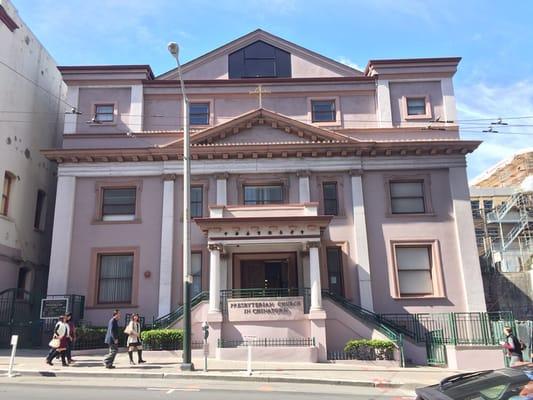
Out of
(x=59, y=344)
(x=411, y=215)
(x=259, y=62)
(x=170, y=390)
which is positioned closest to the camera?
(x=170, y=390)

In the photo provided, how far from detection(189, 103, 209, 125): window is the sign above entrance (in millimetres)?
10382

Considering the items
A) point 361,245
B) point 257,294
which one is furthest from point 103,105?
point 361,245

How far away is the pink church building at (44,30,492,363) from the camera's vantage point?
21656 millimetres

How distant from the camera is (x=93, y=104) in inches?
974

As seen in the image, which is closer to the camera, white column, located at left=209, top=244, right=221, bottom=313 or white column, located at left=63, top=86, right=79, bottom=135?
white column, located at left=209, top=244, right=221, bottom=313

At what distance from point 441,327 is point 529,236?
68.0ft

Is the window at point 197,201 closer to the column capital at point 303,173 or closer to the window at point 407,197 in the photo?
the column capital at point 303,173

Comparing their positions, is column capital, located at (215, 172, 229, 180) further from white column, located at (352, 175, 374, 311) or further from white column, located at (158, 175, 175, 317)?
white column, located at (352, 175, 374, 311)

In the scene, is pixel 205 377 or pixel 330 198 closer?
pixel 205 377

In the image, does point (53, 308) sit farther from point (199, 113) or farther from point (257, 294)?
point (199, 113)

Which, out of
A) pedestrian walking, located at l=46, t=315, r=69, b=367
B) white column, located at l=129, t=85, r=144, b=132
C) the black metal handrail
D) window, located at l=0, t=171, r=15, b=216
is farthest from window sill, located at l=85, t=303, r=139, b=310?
white column, located at l=129, t=85, r=144, b=132

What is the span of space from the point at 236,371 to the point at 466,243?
1305cm

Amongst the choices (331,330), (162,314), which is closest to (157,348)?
(162,314)

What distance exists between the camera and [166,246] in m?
22.3
